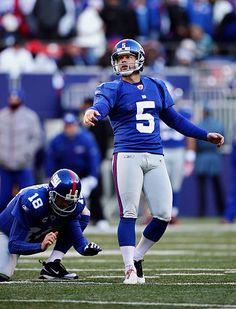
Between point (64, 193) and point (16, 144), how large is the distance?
7.39 meters

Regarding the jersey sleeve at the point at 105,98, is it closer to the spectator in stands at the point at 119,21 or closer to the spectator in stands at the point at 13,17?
the spectator in stands at the point at 13,17

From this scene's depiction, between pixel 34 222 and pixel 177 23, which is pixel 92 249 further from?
pixel 177 23

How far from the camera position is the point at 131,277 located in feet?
25.9

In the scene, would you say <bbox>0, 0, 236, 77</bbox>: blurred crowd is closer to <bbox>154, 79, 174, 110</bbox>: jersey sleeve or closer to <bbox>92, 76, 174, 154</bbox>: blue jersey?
<bbox>154, 79, 174, 110</bbox>: jersey sleeve

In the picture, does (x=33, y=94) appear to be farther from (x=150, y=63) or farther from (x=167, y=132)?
(x=167, y=132)

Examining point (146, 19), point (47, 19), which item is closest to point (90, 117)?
point (47, 19)

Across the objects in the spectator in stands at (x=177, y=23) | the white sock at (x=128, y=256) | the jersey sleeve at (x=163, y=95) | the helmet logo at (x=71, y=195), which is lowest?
the white sock at (x=128, y=256)

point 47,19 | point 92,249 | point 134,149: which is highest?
point 47,19

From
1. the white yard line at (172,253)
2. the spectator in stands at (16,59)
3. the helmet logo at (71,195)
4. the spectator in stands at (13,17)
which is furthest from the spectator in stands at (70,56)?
the helmet logo at (71,195)

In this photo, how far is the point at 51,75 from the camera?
18141mm

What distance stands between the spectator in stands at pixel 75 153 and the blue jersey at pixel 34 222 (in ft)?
21.2

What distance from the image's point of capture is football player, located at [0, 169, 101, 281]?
791 cm

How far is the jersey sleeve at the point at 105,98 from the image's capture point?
7926mm

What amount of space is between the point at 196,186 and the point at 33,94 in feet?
10.1
